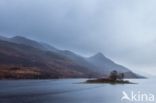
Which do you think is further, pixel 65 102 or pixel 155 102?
pixel 65 102

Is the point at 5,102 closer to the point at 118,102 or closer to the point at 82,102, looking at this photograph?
the point at 82,102

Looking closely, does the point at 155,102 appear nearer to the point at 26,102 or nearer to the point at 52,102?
the point at 52,102

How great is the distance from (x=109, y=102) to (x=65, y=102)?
16546mm

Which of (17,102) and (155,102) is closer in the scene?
(155,102)

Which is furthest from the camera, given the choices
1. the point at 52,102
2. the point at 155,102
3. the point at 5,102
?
the point at 52,102

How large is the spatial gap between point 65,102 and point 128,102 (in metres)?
24.6

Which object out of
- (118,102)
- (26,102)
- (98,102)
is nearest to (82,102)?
(98,102)

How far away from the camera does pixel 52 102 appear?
114m

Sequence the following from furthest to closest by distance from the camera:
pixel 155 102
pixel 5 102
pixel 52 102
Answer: pixel 52 102, pixel 5 102, pixel 155 102

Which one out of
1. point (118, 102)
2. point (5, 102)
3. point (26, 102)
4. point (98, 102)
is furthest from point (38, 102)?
point (118, 102)

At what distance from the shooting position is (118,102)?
110125mm

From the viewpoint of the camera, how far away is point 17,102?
107875mm

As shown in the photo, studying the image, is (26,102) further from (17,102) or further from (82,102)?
(82,102)

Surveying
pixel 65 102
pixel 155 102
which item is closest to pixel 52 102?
pixel 65 102
